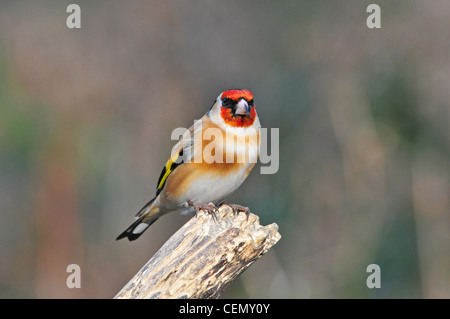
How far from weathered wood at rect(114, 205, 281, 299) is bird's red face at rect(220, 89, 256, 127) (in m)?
1.18

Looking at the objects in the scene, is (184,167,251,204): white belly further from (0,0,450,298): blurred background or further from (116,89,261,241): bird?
(0,0,450,298): blurred background

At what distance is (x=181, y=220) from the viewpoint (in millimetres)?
8312

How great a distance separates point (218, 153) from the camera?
4.80 m

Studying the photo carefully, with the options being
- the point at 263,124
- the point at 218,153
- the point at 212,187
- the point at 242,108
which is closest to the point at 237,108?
the point at 242,108

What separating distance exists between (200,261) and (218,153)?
1331mm

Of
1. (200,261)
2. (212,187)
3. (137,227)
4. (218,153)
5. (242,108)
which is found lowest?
(137,227)

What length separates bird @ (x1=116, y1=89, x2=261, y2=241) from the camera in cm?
481

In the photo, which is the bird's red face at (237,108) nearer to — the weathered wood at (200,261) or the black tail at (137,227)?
the weathered wood at (200,261)

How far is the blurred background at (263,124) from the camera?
757 cm

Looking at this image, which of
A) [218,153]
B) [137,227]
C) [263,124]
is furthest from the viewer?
[263,124]

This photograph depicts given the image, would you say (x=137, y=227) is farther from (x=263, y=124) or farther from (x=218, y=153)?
(x=263, y=124)

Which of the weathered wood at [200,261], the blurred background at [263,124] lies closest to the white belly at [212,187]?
the weathered wood at [200,261]

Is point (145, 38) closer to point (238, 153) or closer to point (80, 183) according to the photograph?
point (80, 183)

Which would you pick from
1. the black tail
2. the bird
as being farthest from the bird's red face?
the black tail
